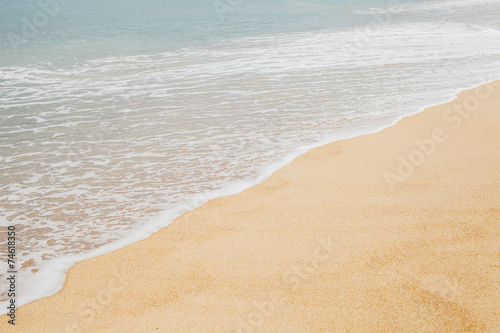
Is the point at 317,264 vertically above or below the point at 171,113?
below

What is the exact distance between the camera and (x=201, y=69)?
12.3 meters

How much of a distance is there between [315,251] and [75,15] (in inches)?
1297

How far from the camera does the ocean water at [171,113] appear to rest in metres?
4.10

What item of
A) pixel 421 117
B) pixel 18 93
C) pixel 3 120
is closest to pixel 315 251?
pixel 421 117

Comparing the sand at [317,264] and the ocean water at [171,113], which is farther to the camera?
the ocean water at [171,113]

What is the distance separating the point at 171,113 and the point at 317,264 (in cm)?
519

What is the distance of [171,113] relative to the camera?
25.0 feet

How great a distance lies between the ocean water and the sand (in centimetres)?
38

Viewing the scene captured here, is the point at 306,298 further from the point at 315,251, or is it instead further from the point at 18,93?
the point at 18,93

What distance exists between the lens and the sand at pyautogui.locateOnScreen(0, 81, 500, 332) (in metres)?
2.53

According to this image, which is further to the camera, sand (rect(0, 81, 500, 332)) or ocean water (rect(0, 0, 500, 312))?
ocean water (rect(0, 0, 500, 312))

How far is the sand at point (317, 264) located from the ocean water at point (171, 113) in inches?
15.1

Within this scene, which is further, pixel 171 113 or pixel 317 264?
pixel 171 113

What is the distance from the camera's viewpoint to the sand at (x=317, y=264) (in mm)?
2527
